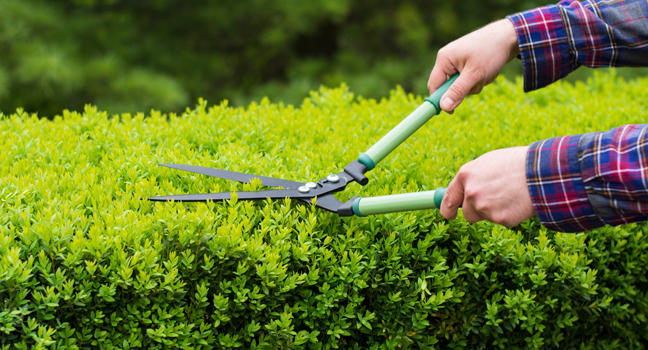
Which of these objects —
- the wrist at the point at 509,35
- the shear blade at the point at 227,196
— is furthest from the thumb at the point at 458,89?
the shear blade at the point at 227,196

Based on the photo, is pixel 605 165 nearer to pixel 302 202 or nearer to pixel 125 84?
pixel 302 202

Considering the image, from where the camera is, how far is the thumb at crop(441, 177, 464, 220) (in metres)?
1.83

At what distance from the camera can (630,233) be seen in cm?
248

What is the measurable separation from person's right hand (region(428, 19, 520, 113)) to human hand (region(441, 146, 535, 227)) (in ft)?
2.43

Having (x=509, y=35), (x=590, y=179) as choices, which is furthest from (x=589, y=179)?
(x=509, y=35)

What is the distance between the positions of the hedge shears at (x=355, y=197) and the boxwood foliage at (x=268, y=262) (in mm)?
61

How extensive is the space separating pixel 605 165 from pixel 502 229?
66cm

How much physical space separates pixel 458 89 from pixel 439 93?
10 centimetres

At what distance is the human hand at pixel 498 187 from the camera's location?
5.85 feet

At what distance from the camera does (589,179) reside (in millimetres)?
1729

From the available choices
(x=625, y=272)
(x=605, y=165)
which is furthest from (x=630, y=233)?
(x=605, y=165)

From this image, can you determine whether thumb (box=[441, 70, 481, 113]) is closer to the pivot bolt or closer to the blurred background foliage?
the pivot bolt

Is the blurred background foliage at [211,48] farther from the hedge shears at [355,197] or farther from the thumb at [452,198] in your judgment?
the thumb at [452,198]

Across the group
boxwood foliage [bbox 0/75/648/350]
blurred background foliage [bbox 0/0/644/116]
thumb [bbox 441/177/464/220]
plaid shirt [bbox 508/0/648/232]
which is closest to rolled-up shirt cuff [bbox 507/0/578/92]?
boxwood foliage [bbox 0/75/648/350]
